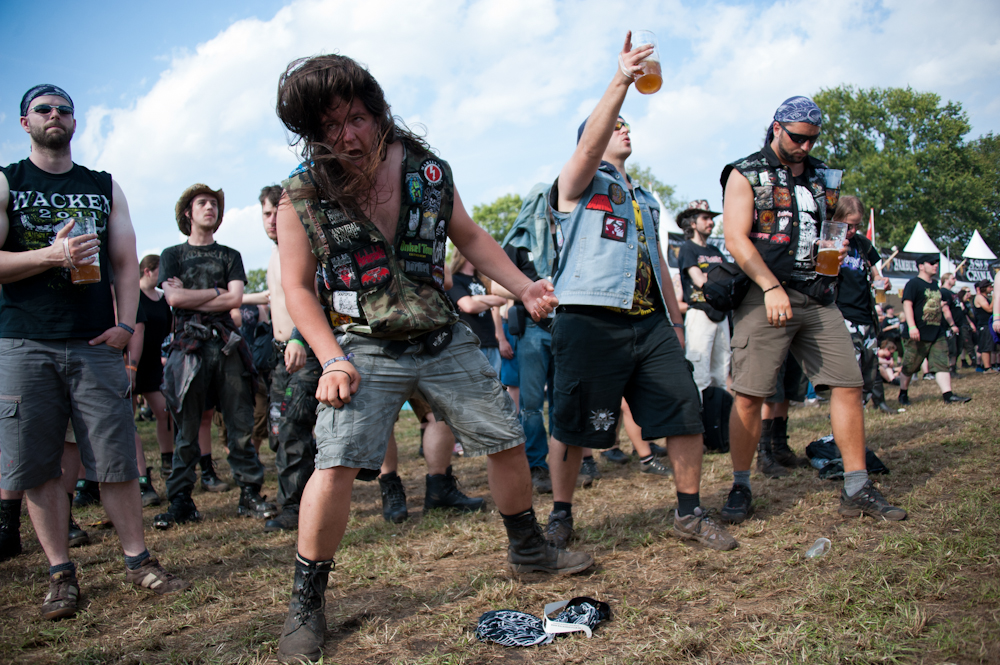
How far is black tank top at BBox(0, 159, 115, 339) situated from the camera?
2.94 metres

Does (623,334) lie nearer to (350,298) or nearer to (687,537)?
(687,537)

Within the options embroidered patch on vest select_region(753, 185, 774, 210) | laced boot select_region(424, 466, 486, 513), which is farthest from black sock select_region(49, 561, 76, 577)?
embroidered patch on vest select_region(753, 185, 774, 210)

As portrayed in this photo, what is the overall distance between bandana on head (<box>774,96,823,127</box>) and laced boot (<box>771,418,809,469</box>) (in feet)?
7.79

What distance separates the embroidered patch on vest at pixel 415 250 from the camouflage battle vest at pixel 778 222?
202 centimetres

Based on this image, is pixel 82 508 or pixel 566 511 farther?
pixel 82 508

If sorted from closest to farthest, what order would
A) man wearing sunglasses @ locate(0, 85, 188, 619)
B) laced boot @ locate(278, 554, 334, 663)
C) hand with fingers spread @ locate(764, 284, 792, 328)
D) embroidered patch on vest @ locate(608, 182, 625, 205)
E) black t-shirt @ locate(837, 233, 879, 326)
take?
laced boot @ locate(278, 554, 334, 663), man wearing sunglasses @ locate(0, 85, 188, 619), embroidered patch on vest @ locate(608, 182, 625, 205), hand with fingers spread @ locate(764, 284, 792, 328), black t-shirt @ locate(837, 233, 879, 326)

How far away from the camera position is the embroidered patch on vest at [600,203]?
3.18 metres

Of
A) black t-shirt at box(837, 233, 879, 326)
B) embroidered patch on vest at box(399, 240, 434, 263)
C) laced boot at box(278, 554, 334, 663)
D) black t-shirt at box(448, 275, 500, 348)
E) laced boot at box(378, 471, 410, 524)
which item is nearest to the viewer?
laced boot at box(278, 554, 334, 663)

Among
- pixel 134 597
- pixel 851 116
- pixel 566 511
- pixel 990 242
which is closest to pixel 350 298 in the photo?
pixel 566 511

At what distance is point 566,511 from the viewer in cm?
330

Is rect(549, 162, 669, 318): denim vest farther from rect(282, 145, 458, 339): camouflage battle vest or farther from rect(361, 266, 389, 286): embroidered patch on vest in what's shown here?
rect(361, 266, 389, 286): embroidered patch on vest

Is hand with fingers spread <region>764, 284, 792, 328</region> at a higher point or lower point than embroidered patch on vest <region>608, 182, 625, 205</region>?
lower

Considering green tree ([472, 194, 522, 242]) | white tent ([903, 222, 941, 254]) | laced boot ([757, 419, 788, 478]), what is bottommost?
laced boot ([757, 419, 788, 478])

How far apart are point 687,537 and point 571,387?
3.03 feet
